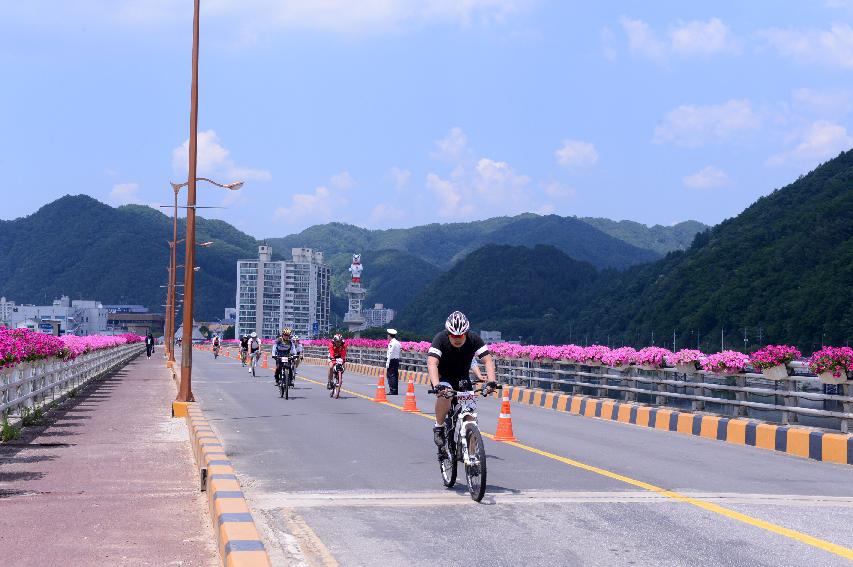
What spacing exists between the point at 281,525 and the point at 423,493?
7.64ft

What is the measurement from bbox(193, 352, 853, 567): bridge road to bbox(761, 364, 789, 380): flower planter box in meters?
1.47

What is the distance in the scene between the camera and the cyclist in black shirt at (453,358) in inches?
442

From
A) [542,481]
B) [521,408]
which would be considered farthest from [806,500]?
[521,408]

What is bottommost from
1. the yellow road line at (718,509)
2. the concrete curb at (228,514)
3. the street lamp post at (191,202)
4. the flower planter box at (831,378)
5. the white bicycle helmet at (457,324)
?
the yellow road line at (718,509)

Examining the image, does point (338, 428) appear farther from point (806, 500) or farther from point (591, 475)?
point (806, 500)

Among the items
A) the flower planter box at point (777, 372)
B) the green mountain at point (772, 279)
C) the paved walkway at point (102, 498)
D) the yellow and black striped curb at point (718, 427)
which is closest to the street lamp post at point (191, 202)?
the paved walkway at point (102, 498)

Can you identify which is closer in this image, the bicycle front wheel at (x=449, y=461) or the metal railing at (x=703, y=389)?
the bicycle front wheel at (x=449, y=461)

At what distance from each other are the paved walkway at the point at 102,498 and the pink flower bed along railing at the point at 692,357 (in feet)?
31.2

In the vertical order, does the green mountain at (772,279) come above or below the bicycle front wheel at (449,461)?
above

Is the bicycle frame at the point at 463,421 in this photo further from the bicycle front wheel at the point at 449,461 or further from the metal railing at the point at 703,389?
the metal railing at the point at 703,389

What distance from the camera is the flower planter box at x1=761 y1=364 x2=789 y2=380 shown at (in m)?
A: 18.2

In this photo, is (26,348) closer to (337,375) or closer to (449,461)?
(449,461)

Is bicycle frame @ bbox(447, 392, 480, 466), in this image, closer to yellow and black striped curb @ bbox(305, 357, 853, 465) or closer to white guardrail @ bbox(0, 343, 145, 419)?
yellow and black striped curb @ bbox(305, 357, 853, 465)

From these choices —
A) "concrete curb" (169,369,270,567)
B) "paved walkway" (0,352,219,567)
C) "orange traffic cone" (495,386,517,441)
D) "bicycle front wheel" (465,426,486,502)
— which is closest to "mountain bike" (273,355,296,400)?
"paved walkway" (0,352,219,567)
